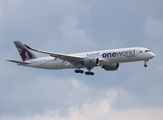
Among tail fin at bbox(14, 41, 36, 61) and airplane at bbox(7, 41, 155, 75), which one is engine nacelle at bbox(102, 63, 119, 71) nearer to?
airplane at bbox(7, 41, 155, 75)

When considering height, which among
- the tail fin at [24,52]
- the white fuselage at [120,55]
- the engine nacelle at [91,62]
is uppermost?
the tail fin at [24,52]

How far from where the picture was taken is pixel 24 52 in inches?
5349

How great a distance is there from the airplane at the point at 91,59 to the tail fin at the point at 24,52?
1.64 metres

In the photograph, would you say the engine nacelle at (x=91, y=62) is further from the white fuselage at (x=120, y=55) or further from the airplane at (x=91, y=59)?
the white fuselage at (x=120, y=55)

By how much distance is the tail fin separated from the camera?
5301 inches

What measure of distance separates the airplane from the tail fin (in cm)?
164

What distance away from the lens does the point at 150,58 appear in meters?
122

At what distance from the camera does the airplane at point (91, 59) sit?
399 ft

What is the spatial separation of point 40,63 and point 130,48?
20014 mm

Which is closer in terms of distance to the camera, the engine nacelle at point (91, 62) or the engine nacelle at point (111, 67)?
the engine nacelle at point (91, 62)

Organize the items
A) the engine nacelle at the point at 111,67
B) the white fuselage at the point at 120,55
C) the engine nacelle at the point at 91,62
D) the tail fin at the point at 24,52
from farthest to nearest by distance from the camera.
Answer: the tail fin at the point at 24,52 → the engine nacelle at the point at 111,67 → the engine nacelle at the point at 91,62 → the white fuselage at the point at 120,55

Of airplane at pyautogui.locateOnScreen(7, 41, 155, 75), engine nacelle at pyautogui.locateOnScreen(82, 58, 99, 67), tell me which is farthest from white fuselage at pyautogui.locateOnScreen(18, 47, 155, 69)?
engine nacelle at pyautogui.locateOnScreen(82, 58, 99, 67)

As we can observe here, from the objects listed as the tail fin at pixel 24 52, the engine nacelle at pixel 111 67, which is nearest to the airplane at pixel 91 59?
the engine nacelle at pixel 111 67

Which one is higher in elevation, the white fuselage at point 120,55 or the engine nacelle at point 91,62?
the white fuselage at point 120,55
